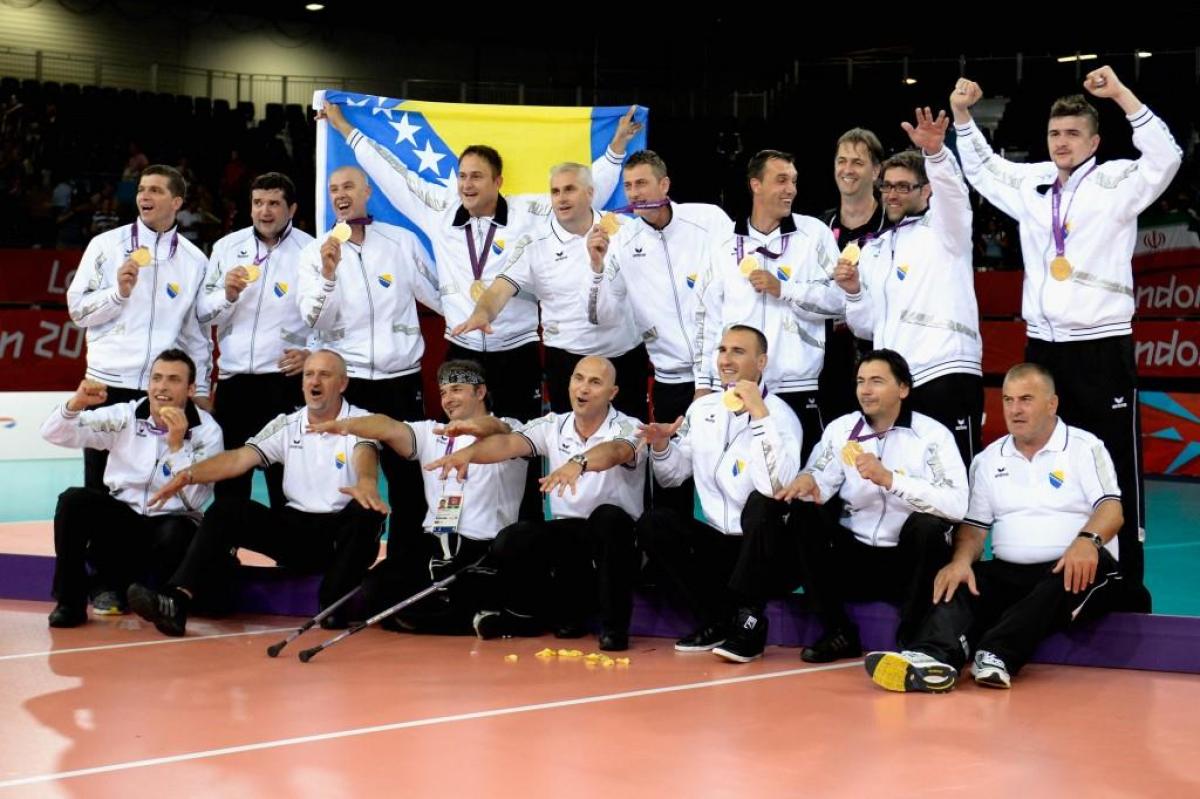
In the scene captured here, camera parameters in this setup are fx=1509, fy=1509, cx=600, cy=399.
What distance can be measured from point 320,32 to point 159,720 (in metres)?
19.9

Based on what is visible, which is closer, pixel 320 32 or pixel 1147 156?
pixel 1147 156

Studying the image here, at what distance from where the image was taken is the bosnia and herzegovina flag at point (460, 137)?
8.82m

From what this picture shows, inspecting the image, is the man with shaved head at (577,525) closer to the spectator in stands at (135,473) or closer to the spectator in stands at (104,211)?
the spectator in stands at (135,473)

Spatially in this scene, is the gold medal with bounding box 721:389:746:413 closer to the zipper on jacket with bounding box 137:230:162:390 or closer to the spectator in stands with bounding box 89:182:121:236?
the zipper on jacket with bounding box 137:230:162:390

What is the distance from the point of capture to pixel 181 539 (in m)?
7.34

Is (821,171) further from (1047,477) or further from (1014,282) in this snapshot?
(1047,477)

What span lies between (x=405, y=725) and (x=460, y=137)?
477 centimetres

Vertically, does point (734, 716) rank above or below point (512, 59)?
below

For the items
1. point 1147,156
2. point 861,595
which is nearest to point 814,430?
point 861,595

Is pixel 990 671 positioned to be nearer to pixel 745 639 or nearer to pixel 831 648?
pixel 831 648

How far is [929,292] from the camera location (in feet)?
22.0

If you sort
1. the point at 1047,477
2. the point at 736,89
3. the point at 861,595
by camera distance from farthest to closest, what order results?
the point at 736,89 → the point at 861,595 → the point at 1047,477

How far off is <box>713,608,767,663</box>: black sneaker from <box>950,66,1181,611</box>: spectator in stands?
155 centimetres

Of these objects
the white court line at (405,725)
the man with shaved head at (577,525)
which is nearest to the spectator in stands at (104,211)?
the man with shaved head at (577,525)
